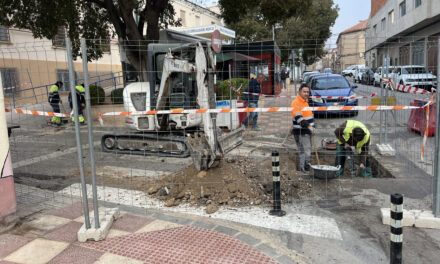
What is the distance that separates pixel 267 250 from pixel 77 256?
2143 mm

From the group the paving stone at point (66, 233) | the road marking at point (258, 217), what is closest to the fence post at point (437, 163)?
the road marking at point (258, 217)

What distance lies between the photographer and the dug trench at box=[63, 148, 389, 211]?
5.36 meters

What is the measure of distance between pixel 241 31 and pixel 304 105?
29.3 meters

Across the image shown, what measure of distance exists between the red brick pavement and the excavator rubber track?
396cm

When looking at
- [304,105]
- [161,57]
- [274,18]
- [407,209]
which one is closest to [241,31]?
[274,18]

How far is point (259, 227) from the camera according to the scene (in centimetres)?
442

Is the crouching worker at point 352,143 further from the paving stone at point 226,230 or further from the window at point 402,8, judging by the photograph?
the window at point 402,8

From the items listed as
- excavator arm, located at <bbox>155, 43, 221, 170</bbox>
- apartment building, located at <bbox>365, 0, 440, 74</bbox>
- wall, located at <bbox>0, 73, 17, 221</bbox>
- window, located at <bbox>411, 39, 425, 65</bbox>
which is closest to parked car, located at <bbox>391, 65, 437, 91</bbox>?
apartment building, located at <bbox>365, 0, 440, 74</bbox>

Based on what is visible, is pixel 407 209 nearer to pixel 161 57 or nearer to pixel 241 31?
pixel 161 57

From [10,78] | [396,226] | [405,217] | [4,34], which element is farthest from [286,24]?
[396,226]

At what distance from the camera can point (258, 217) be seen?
15.5 ft

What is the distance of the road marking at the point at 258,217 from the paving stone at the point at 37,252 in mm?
1474

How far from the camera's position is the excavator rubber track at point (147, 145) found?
27.5 ft

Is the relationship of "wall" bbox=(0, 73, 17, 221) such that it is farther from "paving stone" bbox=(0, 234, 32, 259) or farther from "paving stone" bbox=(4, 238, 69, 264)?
"paving stone" bbox=(4, 238, 69, 264)
